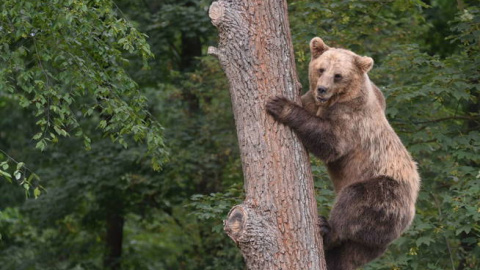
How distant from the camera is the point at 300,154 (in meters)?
5.29

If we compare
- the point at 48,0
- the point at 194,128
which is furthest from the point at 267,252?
the point at 194,128

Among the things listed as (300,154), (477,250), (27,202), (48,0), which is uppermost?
(48,0)

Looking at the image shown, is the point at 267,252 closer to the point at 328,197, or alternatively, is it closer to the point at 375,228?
the point at 375,228

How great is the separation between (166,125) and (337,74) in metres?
8.10

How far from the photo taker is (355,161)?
236 inches

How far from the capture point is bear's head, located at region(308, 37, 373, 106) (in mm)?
5777

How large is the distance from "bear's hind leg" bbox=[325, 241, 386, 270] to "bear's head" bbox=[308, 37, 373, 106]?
112cm

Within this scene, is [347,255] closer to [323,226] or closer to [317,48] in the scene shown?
[323,226]

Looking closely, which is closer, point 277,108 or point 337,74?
point 277,108

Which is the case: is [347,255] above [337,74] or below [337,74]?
below

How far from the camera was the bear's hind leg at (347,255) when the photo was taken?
5.91 m

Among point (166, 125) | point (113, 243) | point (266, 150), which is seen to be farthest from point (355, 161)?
point (113, 243)

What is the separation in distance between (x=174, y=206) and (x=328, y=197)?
6.17 m

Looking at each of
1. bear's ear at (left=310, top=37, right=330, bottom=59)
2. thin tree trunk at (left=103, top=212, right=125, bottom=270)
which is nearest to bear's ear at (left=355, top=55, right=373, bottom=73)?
bear's ear at (left=310, top=37, right=330, bottom=59)
